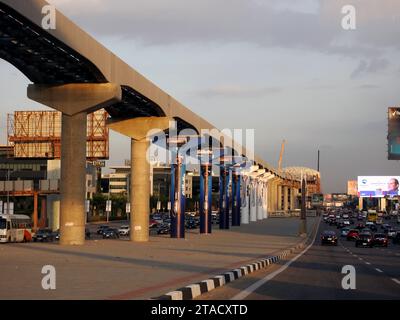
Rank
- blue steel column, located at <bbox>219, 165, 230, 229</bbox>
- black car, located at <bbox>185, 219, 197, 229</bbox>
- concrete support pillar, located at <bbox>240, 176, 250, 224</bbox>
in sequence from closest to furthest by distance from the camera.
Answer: blue steel column, located at <bbox>219, 165, 230, 229</bbox> < black car, located at <bbox>185, 219, 197, 229</bbox> < concrete support pillar, located at <bbox>240, 176, 250, 224</bbox>

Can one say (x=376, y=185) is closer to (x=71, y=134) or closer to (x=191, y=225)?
(x=191, y=225)

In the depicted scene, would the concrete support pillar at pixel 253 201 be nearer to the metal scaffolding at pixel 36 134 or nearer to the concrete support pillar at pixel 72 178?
the metal scaffolding at pixel 36 134

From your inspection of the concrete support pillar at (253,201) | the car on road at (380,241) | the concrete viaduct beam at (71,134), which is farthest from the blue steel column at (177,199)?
the concrete support pillar at (253,201)

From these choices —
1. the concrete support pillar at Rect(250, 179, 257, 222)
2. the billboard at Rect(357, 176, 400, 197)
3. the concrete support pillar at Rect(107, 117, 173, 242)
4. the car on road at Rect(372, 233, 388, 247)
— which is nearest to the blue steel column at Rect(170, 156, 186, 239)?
the concrete support pillar at Rect(107, 117, 173, 242)

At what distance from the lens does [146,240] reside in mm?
52312

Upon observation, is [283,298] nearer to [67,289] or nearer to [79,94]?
[67,289]

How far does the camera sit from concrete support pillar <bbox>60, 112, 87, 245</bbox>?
134 ft

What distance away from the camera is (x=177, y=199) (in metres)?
58.2

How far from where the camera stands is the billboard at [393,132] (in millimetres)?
67188

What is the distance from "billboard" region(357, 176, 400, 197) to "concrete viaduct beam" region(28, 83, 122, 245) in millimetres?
88636

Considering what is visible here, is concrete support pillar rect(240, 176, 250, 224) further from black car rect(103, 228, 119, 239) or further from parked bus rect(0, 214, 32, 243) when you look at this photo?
parked bus rect(0, 214, 32, 243)

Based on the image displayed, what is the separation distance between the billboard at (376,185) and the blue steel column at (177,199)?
2765 inches

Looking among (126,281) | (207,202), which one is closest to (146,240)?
(207,202)
